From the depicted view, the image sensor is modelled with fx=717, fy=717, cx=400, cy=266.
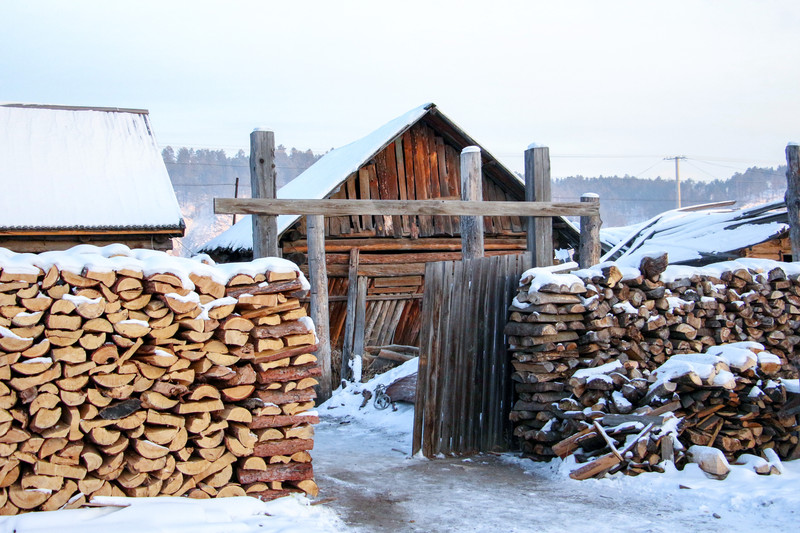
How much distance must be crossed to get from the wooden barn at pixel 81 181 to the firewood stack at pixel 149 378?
7091 mm

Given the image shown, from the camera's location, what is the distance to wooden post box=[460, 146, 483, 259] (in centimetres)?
832

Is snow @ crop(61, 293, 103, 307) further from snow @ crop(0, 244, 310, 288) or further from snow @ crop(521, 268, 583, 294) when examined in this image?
snow @ crop(521, 268, 583, 294)

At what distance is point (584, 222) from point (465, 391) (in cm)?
258

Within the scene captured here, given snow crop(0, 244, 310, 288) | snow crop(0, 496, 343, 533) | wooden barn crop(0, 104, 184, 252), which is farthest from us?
wooden barn crop(0, 104, 184, 252)

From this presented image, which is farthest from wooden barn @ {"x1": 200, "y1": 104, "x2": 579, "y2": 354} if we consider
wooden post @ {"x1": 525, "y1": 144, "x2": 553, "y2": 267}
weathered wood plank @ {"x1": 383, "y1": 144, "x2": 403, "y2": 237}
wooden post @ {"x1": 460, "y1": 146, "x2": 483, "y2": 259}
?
wooden post @ {"x1": 525, "y1": 144, "x2": 553, "y2": 267}

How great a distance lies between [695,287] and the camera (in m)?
7.83

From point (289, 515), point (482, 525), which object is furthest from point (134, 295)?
point (482, 525)

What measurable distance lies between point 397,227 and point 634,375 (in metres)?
6.76

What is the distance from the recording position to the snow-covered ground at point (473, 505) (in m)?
4.74

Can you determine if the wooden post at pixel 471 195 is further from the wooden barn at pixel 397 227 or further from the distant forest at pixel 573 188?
the distant forest at pixel 573 188

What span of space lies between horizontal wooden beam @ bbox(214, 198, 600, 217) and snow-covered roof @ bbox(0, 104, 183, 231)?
6.00 m

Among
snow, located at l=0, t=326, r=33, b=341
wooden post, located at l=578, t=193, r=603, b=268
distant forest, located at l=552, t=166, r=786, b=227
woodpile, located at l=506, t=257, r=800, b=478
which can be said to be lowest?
woodpile, located at l=506, t=257, r=800, b=478

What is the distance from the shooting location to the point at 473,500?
5.89 m

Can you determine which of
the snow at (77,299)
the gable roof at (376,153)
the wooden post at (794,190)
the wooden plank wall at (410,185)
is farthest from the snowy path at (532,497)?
the wooden plank wall at (410,185)
